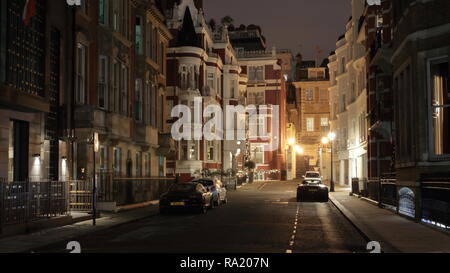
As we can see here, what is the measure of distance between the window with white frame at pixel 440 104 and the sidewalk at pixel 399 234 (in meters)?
2.59

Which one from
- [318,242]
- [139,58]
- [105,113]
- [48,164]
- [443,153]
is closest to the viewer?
[318,242]

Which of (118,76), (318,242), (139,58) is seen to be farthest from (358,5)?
(318,242)

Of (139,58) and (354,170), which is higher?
(139,58)

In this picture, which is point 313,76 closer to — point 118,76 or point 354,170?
point 354,170

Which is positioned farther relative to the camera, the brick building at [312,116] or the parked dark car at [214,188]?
the brick building at [312,116]

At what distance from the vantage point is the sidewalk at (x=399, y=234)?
1351 centimetres

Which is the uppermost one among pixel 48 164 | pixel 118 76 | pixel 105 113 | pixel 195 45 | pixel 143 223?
pixel 195 45

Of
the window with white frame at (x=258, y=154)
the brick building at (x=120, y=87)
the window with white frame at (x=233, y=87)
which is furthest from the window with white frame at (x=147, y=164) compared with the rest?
the window with white frame at (x=258, y=154)

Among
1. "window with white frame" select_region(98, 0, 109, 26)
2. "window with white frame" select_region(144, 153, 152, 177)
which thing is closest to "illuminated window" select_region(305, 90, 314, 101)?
"window with white frame" select_region(144, 153, 152, 177)

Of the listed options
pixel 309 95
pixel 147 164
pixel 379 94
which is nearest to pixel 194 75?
pixel 147 164

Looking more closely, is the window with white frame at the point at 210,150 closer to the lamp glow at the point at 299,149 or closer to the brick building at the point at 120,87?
the brick building at the point at 120,87

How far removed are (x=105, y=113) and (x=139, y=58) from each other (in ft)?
23.9

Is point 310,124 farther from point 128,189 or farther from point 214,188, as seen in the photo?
point 128,189

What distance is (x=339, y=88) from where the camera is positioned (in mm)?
59500
